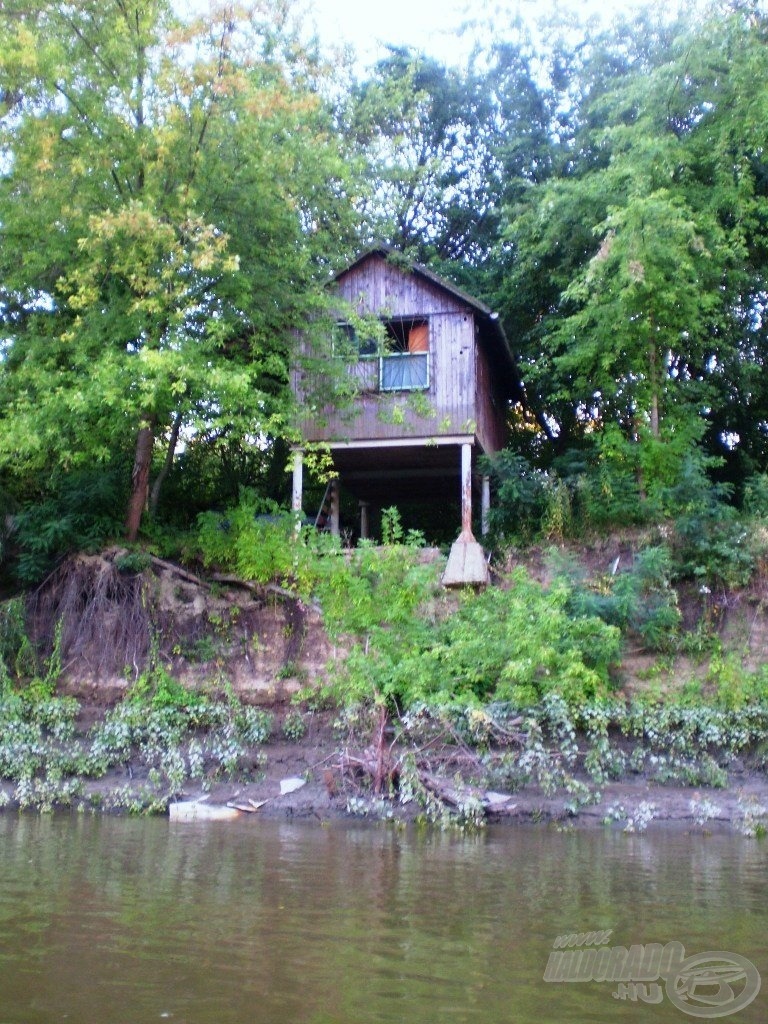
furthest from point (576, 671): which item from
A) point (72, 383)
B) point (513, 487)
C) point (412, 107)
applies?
point (412, 107)

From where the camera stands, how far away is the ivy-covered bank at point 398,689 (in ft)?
47.8

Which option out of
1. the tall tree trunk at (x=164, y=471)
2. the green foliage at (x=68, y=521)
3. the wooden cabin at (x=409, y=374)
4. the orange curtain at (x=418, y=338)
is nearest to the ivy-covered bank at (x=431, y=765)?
the green foliage at (x=68, y=521)

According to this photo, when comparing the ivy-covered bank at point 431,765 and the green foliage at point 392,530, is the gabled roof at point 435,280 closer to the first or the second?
the green foliage at point 392,530

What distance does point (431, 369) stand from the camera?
21844 millimetres

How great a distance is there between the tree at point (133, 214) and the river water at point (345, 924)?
27.3ft

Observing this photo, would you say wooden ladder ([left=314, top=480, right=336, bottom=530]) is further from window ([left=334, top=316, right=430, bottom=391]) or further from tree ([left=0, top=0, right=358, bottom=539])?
tree ([left=0, top=0, right=358, bottom=539])

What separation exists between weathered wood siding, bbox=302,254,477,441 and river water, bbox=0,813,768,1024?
11.4 m

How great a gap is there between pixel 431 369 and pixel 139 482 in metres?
7.02

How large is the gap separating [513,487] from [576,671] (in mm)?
6570

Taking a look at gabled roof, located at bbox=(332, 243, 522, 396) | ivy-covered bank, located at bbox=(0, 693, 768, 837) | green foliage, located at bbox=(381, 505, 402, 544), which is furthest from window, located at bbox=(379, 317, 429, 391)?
ivy-covered bank, located at bbox=(0, 693, 768, 837)

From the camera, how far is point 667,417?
2158cm

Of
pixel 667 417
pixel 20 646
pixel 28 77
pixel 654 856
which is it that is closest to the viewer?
pixel 654 856

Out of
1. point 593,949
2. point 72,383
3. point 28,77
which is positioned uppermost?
point 28,77

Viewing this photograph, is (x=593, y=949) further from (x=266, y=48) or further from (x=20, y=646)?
(x=266, y=48)
